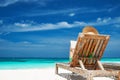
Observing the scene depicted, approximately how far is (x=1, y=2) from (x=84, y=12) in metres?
10.0

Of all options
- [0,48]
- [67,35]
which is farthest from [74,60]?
[67,35]

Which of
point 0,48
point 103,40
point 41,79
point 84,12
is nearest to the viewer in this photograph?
point 103,40

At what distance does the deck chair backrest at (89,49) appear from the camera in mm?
4829

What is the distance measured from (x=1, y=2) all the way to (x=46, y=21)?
5823 mm

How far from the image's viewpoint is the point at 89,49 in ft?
16.5

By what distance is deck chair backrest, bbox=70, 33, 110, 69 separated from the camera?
4.83 meters

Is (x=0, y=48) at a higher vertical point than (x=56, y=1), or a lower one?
lower

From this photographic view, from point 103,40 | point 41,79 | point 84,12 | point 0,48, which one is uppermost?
point 84,12

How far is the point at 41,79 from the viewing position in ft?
20.4

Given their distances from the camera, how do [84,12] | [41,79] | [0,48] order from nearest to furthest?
[41,79] < [0,48] < [84,12]

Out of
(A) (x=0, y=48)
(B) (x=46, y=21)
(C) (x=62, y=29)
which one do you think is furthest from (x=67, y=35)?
(A) (x=0, y=48)

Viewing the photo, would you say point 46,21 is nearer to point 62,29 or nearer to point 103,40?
point 62,29

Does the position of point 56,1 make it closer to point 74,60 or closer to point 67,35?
point 67,35

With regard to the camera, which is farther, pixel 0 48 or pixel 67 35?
pixel 67 35
